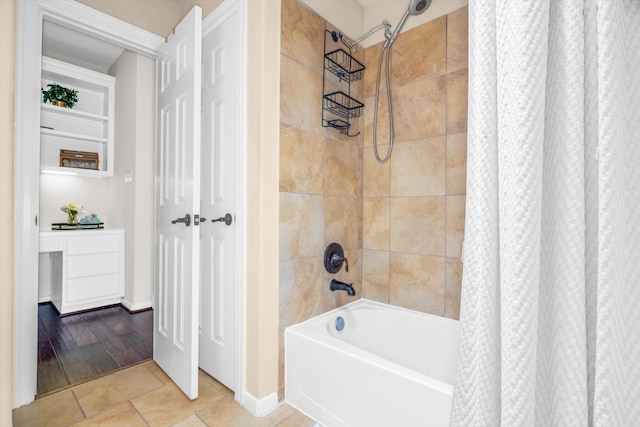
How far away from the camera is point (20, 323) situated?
1.56 metres

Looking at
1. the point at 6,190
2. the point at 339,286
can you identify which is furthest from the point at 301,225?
the point at 6,190

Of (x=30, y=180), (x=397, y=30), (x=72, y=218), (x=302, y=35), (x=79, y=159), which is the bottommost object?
(x=72, y=218)

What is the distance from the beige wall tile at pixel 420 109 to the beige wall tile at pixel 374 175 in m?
0.18

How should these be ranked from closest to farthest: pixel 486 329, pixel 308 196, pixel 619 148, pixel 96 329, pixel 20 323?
pixel 619 148 < pixel 486 329 < pixel 20 323 < pixel 308 196 < pixel 96 329

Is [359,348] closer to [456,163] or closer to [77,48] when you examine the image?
[456,163]

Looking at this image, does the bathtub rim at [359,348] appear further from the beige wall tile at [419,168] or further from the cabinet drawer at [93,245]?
the cabinet drawer at [93,245]

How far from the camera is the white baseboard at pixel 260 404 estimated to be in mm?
1534

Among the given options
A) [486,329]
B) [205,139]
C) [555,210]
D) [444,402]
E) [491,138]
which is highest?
[205,139]

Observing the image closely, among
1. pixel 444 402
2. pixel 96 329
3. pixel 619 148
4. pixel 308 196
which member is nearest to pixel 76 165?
pixel 96 329

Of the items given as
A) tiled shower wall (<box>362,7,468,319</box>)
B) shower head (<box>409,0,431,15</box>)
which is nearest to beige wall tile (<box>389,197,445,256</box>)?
tiled shower wall (<box>362,7,468,319</box>)

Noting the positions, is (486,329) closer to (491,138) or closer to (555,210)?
(555,210)

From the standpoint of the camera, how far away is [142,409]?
5.15ft

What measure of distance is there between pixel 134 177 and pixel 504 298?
11.2ft

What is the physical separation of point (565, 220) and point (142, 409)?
195 cm
